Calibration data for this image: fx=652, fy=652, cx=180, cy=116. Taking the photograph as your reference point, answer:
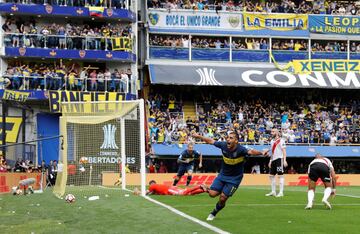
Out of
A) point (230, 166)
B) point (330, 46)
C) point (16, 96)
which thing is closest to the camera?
point (230, 166)

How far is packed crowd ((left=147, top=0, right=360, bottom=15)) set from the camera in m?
47.5

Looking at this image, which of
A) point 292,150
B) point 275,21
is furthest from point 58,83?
point 275,21

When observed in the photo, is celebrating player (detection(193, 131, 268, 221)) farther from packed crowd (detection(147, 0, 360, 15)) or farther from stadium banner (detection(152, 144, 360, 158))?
packed crowd (detection(147, 0, 360, 15))

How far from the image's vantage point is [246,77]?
150 ft

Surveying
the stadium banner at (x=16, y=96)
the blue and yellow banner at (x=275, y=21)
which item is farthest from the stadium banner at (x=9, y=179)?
the blue and yellow banner at (x=275, y=21)

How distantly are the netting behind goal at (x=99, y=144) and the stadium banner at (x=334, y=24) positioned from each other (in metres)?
23.1

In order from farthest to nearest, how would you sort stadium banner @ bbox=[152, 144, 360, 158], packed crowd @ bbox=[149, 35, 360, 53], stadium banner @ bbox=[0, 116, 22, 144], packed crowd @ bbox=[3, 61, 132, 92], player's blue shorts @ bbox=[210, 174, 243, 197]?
packed crowd @ bbox=[149, 35, 360, 53]
stadium banner @ bbox=[152, 144, 360, 158]
packed crowd @ bbox=[3, 61, 132, 92]
stadium banner @ bbox=[0, 116, 22, 144]
player's blue shorts @ bbox=[210, 174, 243, 197]

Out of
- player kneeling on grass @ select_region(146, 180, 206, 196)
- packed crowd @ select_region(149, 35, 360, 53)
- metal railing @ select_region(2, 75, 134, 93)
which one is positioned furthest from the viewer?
packed crowd @ select_region(149, 35, 360, 53)

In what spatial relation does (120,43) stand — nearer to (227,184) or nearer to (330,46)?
(330,46)

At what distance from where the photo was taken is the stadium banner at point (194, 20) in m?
46.2

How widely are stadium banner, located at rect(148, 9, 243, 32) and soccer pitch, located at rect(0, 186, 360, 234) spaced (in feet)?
95.7

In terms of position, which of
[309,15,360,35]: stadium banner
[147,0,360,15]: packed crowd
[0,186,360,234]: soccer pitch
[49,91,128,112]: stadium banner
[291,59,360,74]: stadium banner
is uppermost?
[147,0,360,15]: packed crowd

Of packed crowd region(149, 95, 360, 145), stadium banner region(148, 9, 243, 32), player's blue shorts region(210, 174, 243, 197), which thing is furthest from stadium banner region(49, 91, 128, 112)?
player's blue shorts region(210, 174, 243, 197)

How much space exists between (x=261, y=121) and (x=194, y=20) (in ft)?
29.0
